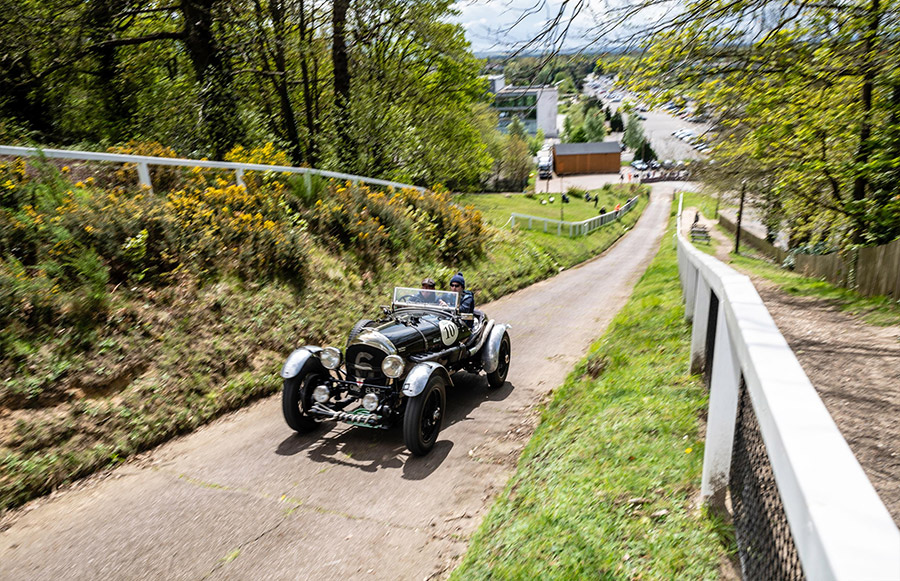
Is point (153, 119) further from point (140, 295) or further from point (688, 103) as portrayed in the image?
point (688, 103)

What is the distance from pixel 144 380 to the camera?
6.61 metres

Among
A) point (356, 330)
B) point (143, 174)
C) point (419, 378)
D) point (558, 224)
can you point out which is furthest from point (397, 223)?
point (558, 224)

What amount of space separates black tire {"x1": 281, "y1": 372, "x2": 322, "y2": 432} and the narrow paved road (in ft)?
0.66

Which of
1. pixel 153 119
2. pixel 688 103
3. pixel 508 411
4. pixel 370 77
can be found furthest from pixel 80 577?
pixel 370 77

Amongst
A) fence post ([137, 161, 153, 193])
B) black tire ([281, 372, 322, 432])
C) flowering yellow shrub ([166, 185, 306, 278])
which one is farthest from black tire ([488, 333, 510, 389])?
fence post ([137, 161, 153, 193])

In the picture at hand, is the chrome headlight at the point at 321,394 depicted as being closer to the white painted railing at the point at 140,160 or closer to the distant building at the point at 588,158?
the white painted railing at the point at 140,160

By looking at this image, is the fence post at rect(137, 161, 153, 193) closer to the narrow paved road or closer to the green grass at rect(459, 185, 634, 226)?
the narrow paved road

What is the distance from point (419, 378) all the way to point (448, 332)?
5.42ft

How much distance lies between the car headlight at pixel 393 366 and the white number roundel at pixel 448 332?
1.40 m

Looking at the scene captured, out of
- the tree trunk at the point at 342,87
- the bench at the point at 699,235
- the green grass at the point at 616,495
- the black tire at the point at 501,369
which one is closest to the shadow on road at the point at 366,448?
the black tire at the point at 501,369

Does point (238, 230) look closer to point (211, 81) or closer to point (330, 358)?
point (330, 358)

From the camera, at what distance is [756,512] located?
235cm

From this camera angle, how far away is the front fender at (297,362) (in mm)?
6341

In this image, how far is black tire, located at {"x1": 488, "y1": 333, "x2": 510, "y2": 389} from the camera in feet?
26.4
